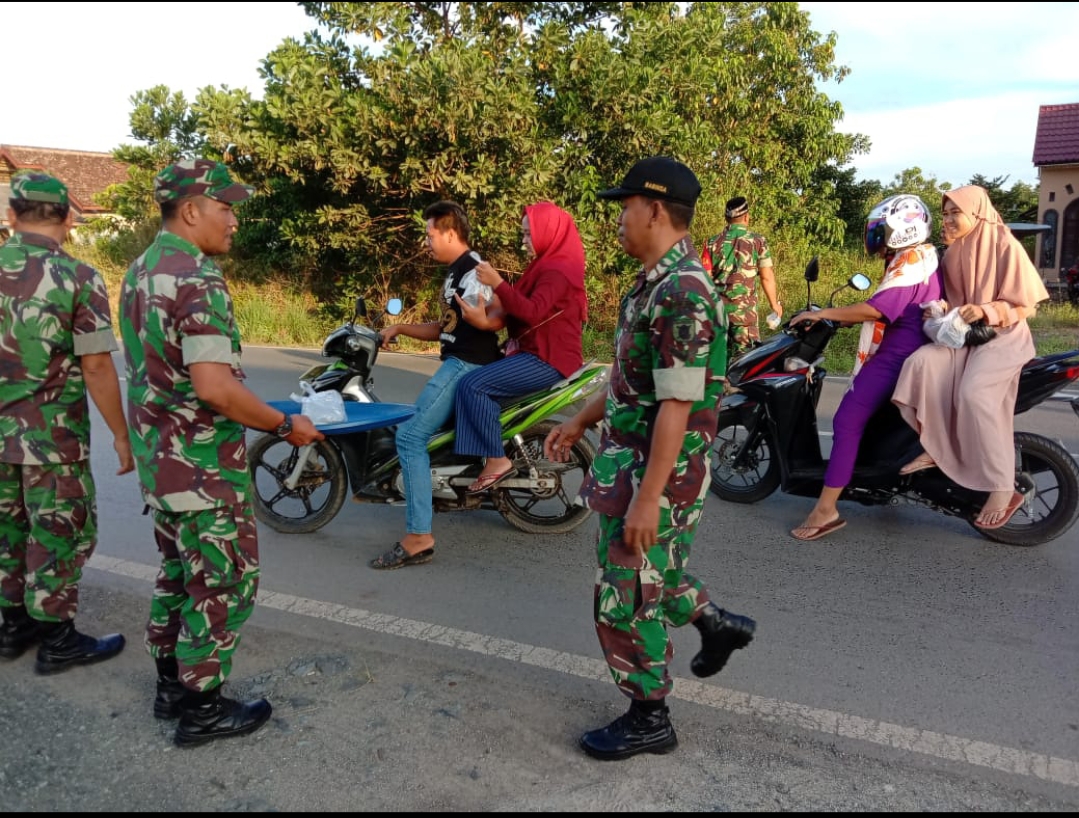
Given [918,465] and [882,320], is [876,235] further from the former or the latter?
[918,465]

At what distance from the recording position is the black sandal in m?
4.23

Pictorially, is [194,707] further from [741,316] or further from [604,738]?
[741,316]

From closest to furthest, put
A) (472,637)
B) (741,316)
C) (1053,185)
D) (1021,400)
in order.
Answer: (472,637)
(1021,400)
(741,316)
(1053,185)

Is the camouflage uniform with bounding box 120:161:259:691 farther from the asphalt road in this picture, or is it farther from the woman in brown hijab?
the woman in brown hijab

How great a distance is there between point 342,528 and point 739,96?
13109mm

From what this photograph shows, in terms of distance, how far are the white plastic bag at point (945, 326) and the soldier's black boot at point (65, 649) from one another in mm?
3984

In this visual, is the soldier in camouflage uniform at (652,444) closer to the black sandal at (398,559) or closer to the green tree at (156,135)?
the black sandal at (398,559)

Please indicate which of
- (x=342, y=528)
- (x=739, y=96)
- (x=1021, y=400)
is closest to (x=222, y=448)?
(x=342, y=528)

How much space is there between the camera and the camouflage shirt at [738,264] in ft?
25.0

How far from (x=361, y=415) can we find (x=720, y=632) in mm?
2366

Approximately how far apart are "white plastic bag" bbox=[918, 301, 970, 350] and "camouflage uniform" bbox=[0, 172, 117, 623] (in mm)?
3726

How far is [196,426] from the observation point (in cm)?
265

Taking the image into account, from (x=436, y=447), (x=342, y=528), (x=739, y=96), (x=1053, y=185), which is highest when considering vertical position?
(x=739, y=96)

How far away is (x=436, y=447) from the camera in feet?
14.5
